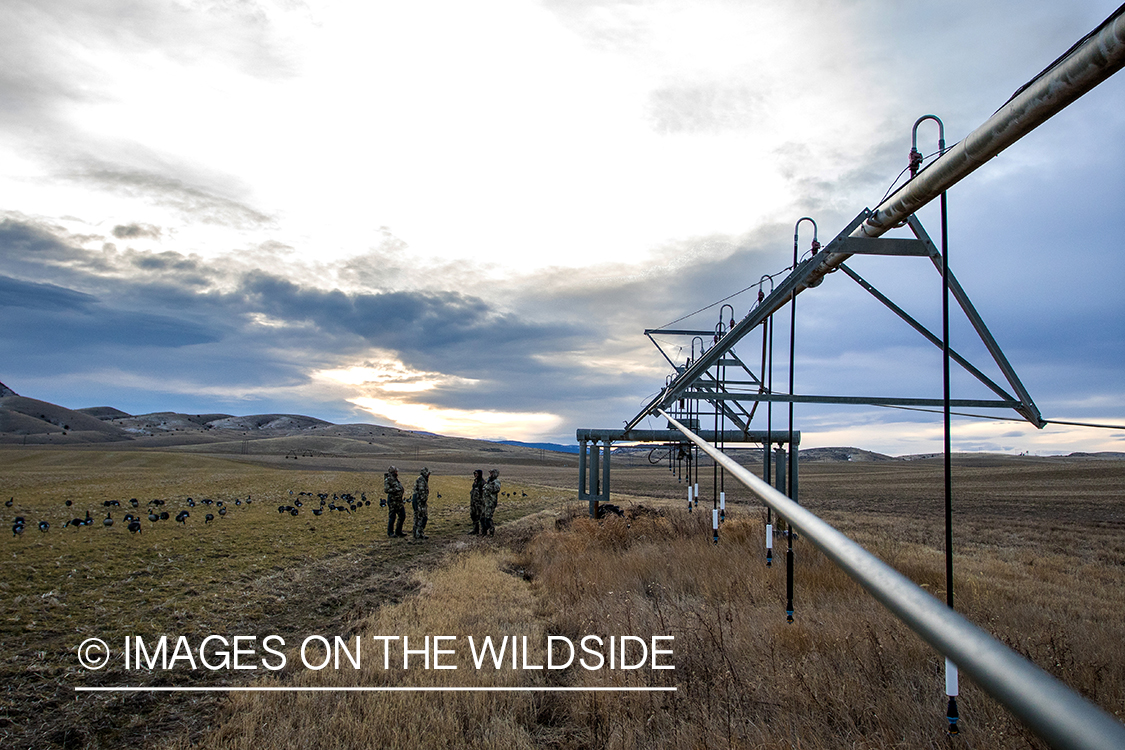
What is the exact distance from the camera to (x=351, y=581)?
12648mm

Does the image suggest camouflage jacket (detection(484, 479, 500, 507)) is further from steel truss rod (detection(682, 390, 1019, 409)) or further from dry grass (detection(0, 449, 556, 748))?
steel truss rod (detection(682, 390, 1019, 409))

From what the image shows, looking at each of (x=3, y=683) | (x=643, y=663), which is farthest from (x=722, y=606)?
(x=3, y=683)

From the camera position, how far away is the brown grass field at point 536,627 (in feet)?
17.2

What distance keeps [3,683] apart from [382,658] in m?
3.94

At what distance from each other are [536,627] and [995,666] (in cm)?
843

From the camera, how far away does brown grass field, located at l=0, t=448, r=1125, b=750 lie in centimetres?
525

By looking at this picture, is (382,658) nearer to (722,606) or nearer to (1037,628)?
(722,606)

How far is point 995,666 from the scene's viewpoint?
0.89m

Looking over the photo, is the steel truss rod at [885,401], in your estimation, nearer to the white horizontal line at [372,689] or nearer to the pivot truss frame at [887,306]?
the pivot truss frame at [887,306]
